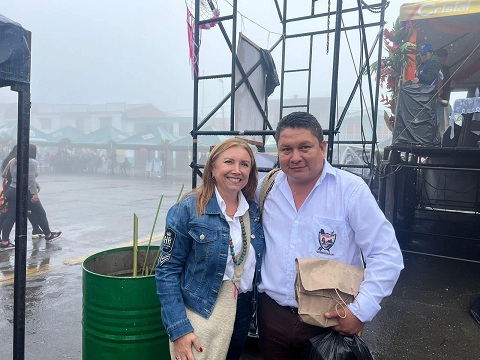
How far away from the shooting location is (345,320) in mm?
1565

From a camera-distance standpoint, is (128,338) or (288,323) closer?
(288,323)

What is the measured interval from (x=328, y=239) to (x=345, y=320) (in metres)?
0.35

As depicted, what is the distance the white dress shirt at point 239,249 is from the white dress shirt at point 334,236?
0.07 meters

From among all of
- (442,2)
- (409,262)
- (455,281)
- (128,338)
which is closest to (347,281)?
(128,338)

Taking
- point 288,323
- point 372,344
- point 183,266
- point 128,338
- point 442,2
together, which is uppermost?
point 442,2

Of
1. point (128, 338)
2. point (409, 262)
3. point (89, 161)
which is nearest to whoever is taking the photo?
point (128, 338)

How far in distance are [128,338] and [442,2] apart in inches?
300

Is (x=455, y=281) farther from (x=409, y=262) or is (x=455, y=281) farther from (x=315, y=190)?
(x=315, y=190)

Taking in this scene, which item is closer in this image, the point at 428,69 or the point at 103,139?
the point at 428,69

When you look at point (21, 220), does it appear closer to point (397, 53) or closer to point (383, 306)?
point (383, 306)

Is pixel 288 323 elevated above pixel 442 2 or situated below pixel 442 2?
below

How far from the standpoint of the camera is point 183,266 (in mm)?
1774

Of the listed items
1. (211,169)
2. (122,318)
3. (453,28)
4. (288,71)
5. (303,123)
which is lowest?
(122,318)

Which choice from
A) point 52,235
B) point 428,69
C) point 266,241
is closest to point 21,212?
point 266,241
